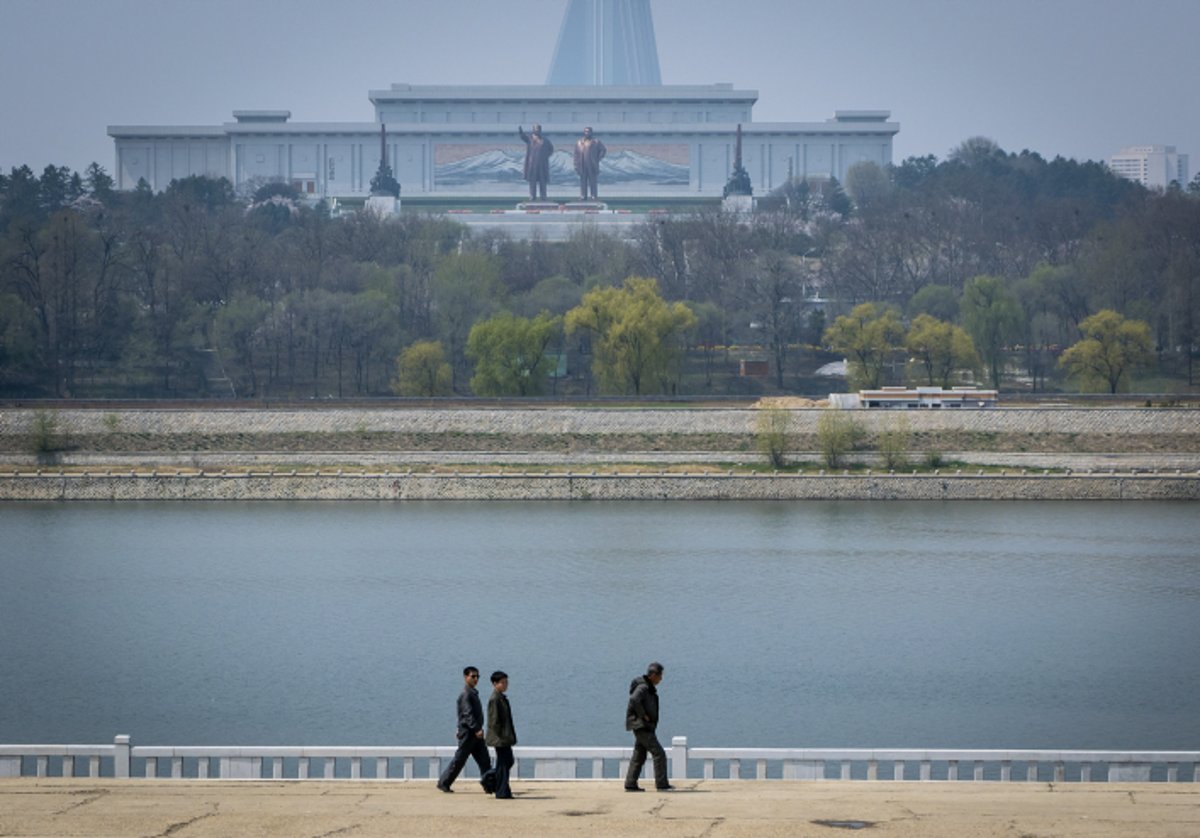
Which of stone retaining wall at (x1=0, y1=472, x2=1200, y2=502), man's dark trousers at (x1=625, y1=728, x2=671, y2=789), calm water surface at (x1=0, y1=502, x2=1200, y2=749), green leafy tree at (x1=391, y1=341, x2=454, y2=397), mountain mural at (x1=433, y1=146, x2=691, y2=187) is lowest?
calm water surface at (x1=0, y1=502, x2=1200, y2=749)

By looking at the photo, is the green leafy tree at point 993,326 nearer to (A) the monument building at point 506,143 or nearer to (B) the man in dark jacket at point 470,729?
(B) the man in dark jacket at point 470,729

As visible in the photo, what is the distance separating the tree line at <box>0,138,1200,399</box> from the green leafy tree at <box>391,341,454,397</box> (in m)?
0.06

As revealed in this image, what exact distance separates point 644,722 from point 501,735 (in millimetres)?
909

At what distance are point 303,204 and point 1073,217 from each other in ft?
118

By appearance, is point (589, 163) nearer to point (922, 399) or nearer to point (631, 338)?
point (631, 338)

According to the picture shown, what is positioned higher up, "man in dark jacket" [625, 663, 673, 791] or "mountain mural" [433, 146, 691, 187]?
"mountain mural" [433, 146, 691, 187]

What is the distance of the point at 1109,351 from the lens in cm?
4650

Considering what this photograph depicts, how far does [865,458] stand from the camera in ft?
128

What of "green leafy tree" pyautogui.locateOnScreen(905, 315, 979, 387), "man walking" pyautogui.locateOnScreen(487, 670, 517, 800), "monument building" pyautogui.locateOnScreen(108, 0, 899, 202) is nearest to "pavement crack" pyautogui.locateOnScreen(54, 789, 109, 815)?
"man walking" pyautogui.locateOnScreen(487, 670, 517, 800)

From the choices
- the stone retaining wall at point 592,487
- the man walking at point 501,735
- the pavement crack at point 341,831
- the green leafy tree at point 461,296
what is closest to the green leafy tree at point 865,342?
the green leafy tree at point 461,296

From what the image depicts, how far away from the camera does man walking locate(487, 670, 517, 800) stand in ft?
39.5

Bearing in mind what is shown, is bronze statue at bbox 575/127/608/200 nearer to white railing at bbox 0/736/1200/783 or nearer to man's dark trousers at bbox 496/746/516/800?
white railing at bbox 0/736/1200/783

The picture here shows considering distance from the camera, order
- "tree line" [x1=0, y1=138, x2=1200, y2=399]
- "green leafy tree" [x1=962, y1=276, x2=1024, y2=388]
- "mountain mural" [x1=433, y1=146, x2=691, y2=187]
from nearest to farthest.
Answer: "tree line" [x1=0, y1=138, x2=1200, y2=399], "green leafy tree" [x1=962, y1=276, x2=1024, y2=388], "mountain mural" [x1=433, y1=146, x2=691, y2=187]

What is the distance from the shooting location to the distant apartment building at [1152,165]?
163 meters
